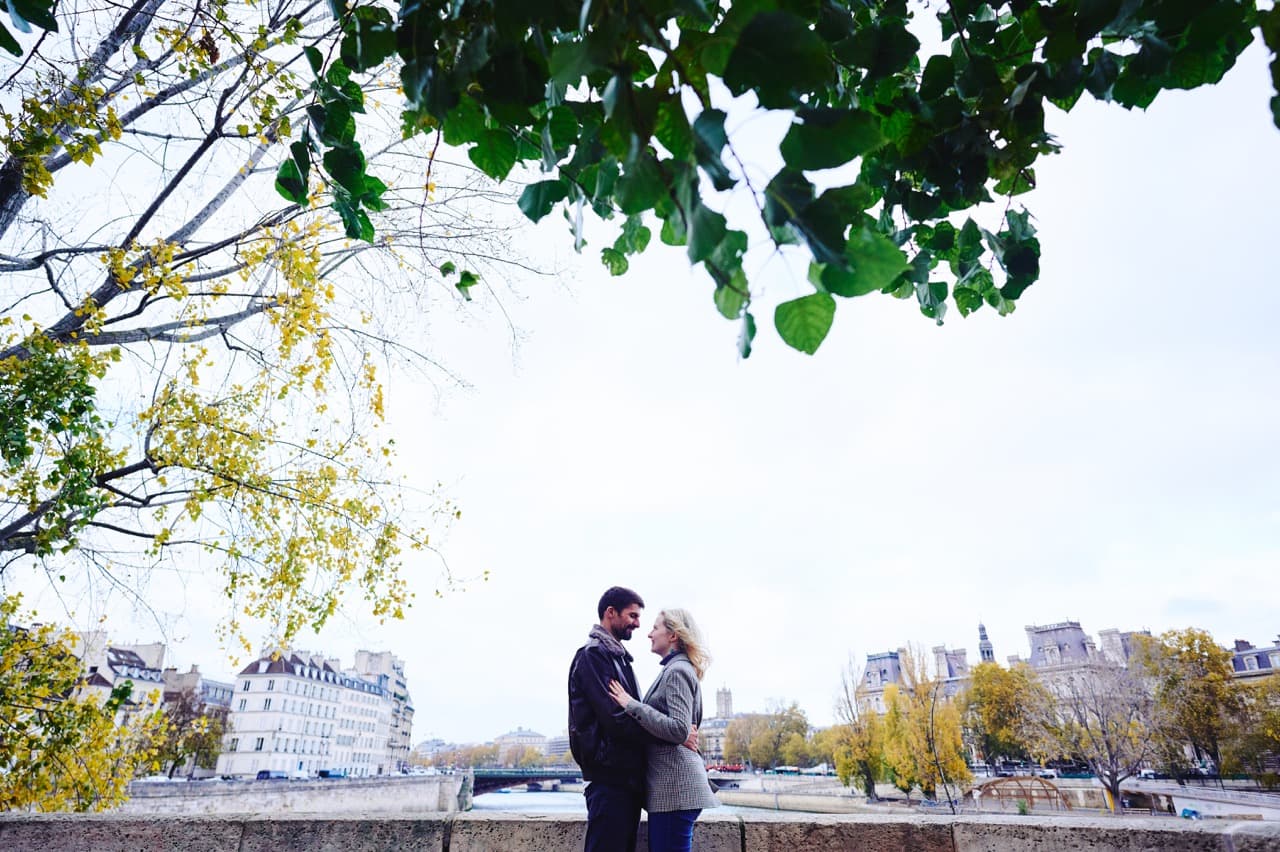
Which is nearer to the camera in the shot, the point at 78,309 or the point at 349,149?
the point at 349,149

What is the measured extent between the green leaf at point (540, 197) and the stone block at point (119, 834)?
10.5ft

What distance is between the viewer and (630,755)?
8.91 feet

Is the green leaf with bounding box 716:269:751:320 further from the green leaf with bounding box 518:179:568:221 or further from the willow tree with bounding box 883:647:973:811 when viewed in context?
the willow tree with bounding box 883:647:973:811

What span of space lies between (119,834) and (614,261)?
3.43 m

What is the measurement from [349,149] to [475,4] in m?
0.63

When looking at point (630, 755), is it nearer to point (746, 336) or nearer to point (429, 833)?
point (429, 833)

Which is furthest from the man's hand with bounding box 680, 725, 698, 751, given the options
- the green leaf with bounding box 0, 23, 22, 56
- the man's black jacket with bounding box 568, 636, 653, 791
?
the green leaf with bounding box 0, 23, 22, 56

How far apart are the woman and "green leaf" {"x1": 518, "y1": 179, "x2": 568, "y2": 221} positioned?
1.96 meters

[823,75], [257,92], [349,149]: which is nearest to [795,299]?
[823,75]

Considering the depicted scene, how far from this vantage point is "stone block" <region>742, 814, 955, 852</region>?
2848mm

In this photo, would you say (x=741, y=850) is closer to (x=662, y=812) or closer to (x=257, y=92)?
(x=662, y=812)

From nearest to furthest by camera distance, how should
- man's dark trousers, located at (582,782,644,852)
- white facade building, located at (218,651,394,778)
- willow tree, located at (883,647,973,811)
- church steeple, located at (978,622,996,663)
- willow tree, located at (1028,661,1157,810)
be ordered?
man's dark trousers, located at (582,782,644,852) < willow tree, located at (1028,661,1157,810) < willow tree, located at (883,647,973,811) < white facade building, located at (218,651,394,778) < church steeple, located at (978,622,996,663)

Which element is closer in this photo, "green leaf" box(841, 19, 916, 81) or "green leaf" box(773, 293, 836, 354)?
"green leaf" box(773, 293, 836, 354)

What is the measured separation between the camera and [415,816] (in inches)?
120
